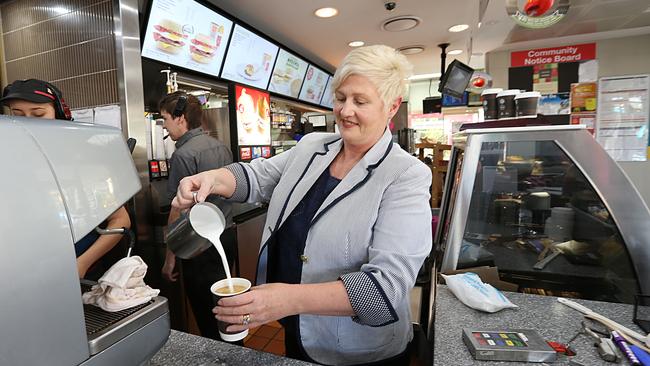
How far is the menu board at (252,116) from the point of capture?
328 centimetres

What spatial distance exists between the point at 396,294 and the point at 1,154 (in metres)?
0.78

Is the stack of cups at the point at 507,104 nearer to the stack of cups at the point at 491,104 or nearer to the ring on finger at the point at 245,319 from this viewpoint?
the stack of cups at the point at 491,104

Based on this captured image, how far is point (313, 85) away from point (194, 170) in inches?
142

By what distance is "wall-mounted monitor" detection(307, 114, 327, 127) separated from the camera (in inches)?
207

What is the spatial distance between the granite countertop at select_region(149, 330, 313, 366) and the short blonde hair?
2.52ft

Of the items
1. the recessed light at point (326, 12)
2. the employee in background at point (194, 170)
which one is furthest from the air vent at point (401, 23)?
the employee in background at point (194, 170)

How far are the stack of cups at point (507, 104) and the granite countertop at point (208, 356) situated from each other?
4.83ft

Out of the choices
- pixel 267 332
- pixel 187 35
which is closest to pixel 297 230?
pixel 267 332

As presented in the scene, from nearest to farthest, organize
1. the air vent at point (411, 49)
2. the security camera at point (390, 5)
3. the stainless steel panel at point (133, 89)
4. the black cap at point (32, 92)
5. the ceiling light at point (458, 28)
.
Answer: the black cap at point (32, 92)
the stainless steel panel at point (133, 89)
the security camera at point (390, 5)
the ceiling light at point (458, 28)
the air vent at point (411, 49)

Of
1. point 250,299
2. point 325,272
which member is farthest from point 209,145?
point 250,299

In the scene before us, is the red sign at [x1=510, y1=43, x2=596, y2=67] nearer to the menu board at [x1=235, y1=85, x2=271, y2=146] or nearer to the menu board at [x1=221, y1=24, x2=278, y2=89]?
the menu board at [x1=221, y1=24, x2=278, y2=89]

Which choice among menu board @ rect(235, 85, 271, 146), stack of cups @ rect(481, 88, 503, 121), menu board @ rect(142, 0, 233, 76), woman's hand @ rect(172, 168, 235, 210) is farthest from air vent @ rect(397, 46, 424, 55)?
woman's hand @ rect(172, 168, 235, 210)

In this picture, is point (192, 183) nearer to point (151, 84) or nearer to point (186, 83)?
point (151, 84)

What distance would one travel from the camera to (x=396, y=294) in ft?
2.74
